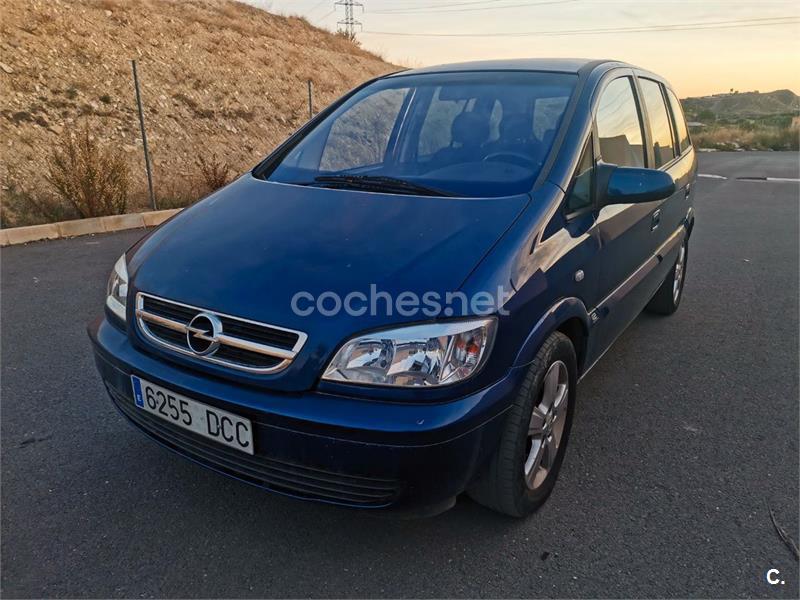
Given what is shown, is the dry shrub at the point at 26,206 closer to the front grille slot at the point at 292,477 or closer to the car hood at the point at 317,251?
the car hood at the point at 317,251

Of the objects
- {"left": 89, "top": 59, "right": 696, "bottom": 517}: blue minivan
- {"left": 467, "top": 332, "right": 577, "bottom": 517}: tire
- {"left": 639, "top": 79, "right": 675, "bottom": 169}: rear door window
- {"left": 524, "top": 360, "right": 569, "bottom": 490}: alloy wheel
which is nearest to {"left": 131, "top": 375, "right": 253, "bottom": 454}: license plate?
{"left": 89, "top": 59, "right": 696, "bottom": 517}: blue minivan

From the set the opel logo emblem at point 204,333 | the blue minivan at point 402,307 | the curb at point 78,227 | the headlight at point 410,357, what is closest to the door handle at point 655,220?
the blue minivan at point 402,307

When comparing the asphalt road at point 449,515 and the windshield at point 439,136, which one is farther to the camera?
the windshield at point 439,136

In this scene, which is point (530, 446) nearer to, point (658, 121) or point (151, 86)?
point (658, 121)

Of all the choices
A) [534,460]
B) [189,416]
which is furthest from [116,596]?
[534,460]

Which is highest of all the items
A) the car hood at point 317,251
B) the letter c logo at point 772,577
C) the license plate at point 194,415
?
the car hood at point 317,251

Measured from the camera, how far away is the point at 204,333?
1.92 metres

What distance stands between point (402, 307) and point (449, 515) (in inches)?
37.9

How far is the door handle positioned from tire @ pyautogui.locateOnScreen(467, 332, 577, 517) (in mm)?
1379

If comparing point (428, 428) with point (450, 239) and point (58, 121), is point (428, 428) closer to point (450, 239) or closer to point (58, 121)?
point (450, 239)

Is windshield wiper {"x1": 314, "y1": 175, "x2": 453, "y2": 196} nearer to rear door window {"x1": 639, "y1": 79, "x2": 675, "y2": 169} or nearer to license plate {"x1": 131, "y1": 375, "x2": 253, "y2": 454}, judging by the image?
license plate {"x1": 131, "y1": 375, "x2": 253, "y2": 454}

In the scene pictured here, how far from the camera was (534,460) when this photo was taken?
2.22 m

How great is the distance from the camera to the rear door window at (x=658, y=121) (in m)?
3.56

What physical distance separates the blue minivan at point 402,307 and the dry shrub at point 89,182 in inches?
229
